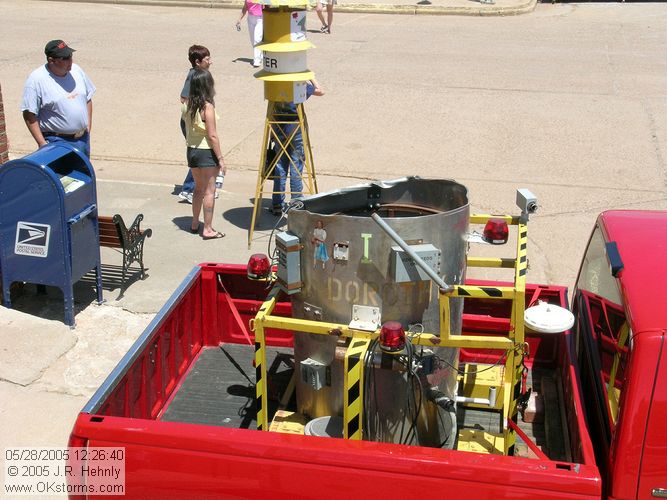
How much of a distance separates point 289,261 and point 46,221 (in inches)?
126

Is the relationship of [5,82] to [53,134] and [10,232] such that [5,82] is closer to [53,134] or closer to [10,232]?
[53,134]

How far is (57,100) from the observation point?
7.96 m

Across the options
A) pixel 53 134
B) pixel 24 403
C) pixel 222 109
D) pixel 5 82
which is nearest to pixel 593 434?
pixel 24 403

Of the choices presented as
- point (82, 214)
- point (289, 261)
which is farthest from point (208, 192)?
point (289, 261)

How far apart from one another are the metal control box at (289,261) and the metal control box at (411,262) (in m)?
0.52

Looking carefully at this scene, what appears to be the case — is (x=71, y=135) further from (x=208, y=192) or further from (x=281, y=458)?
(x=281, y=458)

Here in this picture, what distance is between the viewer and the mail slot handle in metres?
6.66

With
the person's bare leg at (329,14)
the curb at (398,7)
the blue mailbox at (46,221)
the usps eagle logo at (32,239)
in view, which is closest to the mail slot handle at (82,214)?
the blue mailbox at (46,221)

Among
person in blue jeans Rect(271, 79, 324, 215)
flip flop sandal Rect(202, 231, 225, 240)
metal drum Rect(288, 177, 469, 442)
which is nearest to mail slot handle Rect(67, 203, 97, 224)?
flip flop sandal Rect(202, 231, 225, 240)

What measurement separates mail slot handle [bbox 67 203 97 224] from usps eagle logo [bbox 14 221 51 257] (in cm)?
19

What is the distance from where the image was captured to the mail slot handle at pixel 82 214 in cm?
666

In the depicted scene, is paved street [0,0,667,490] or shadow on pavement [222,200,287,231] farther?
shadow on pavement [222,200,287,231]

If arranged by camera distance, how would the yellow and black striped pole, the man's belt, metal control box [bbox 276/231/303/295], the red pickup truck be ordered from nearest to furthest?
the red pickup truck
the yellow and black striped pole
metal control box [bbox 276/231/303/295]
the man's belt

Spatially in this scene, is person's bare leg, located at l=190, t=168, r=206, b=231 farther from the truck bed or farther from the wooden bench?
the truck bed
